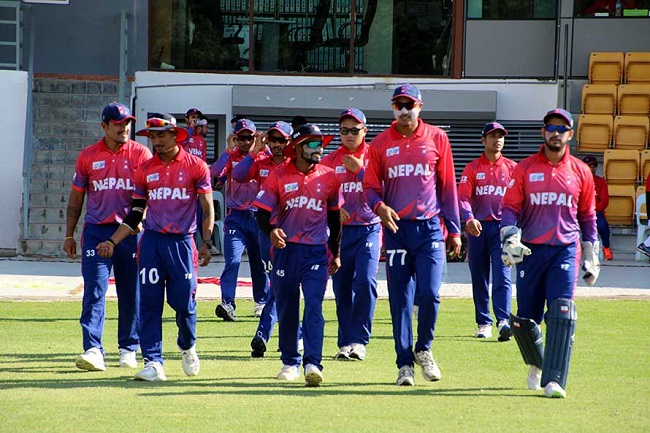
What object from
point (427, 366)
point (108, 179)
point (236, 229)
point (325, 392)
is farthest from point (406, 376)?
point (236, 229)

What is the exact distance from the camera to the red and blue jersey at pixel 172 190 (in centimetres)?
988

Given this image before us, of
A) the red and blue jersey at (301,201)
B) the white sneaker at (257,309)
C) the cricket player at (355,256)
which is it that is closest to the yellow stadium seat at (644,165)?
the white sneaker at (257,309)

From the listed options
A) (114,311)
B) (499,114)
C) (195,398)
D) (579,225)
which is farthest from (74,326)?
(499,114)

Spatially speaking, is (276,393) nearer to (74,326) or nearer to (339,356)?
(339,356)

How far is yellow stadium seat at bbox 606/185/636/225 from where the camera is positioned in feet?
75.4

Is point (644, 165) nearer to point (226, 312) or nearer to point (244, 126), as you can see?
point (226, 312)

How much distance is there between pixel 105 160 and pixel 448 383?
3.58m

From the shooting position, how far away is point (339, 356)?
37.0 feet

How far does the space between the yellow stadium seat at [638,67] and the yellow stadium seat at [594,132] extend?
46.8 inches

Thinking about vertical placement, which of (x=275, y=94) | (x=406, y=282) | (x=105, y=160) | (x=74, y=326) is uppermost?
(x=275, y=94)

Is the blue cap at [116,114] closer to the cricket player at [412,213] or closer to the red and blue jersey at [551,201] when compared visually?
the cricket player at [412,213]

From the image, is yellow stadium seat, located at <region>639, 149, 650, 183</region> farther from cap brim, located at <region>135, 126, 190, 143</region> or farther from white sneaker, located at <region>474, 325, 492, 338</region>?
cap brim, located at <region>135, 126, 190, 143</region>

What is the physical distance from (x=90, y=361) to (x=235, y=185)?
13.4 ft

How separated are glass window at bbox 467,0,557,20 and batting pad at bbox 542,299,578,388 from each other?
643 inches
